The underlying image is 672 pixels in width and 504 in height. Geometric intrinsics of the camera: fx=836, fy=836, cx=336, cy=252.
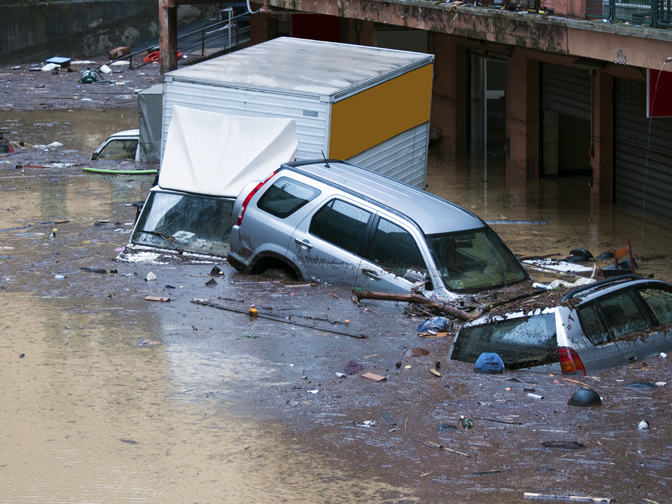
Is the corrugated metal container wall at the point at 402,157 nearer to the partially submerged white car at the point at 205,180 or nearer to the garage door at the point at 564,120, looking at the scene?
the partially submerged white car at the point at 205,180

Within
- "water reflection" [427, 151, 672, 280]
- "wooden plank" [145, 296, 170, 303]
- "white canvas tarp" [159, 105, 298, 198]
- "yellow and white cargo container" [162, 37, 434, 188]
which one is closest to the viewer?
"wooden plank" [145, 296, 170, 303]

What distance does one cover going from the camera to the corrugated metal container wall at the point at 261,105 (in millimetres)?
12367

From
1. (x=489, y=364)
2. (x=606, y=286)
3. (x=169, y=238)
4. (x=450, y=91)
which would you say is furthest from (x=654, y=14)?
(x=450, y=91)

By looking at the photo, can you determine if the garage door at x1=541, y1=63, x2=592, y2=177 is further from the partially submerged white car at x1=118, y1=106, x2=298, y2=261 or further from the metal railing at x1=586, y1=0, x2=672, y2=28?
the partially submerged white car at x1=118, y1=106, x2=298, y2=261

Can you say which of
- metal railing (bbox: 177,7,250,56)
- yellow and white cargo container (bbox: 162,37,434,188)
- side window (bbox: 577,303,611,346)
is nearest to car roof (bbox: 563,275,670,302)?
side window (bbox: 577,303,611,346)

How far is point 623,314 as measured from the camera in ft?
24.1

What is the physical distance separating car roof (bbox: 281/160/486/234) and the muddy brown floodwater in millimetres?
1131

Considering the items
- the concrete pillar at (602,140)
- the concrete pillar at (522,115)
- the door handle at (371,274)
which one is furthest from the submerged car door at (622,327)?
the concrete pillar at (522,115)

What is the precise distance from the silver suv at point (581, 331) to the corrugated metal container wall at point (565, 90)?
11.2 metres

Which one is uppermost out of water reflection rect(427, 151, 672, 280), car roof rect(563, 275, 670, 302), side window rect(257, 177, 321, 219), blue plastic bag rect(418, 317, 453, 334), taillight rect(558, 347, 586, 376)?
side window rect(257, 177, 321, 219)

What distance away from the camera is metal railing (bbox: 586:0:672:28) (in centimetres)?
1121

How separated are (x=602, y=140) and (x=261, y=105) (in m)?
7.90

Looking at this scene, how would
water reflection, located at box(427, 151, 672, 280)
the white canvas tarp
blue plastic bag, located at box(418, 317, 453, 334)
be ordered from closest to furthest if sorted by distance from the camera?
blue plastic bag, located at box(418, 317, 453, 334)
the white canvas tarp
water reflection, located at box(427, 151, 672, 280)

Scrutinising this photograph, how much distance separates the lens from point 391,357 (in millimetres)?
8070
